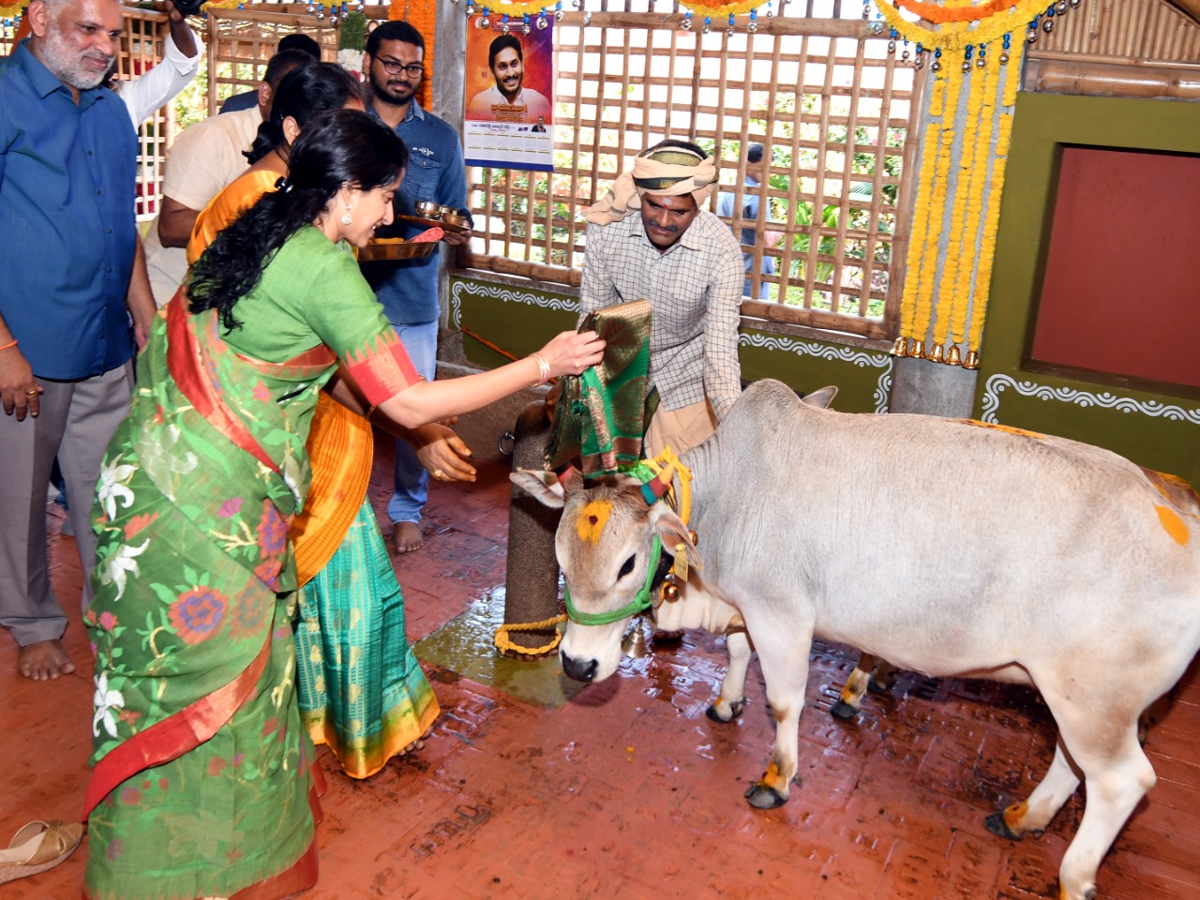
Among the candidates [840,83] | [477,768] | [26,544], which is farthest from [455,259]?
[477,768]

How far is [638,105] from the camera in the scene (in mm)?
7578

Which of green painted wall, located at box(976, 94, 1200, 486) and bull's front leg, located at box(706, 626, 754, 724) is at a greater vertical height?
green painted wall, located at box(976, 94, 1200, 486)

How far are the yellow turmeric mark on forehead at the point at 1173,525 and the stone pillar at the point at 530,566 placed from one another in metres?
2.41

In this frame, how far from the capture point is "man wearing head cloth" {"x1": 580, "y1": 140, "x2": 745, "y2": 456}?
443 centimetres

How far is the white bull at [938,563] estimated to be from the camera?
3.25m

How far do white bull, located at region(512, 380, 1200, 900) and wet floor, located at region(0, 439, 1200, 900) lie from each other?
23cm

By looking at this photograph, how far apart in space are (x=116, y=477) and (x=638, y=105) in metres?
5.54

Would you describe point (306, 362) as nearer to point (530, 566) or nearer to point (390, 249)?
point (530, 566)

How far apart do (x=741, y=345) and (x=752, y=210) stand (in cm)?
93

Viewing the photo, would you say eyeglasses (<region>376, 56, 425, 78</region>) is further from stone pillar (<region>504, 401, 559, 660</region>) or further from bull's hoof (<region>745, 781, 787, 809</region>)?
bull's hoof (<region>745, 781, 787, 809</region>)

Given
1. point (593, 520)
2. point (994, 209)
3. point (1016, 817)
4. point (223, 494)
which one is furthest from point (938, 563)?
point (994, 209)

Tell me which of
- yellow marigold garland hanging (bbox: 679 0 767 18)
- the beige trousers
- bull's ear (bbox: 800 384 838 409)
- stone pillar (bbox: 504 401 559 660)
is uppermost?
yellow marigold garland hanging (bbox: 679 0 767 18)

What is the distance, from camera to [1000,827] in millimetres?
3773

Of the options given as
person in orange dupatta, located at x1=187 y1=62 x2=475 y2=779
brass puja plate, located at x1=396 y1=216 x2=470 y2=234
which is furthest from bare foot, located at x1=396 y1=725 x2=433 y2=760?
brass puja plate, located at x1=396 y1=216 x2=470 y2=234
